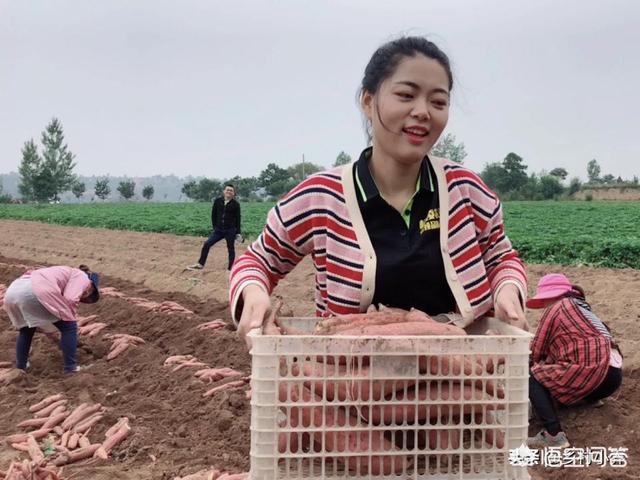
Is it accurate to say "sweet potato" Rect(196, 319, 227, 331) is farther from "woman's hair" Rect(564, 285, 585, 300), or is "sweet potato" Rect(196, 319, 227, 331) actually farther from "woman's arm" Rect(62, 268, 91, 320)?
"woman's hair" Rect(564, 285, 585, 300)

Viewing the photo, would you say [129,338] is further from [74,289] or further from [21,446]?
[21,446]

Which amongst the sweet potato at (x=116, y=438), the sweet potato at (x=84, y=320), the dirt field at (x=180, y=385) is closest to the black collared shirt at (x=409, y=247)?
the dirt field at (x=180, y=385)

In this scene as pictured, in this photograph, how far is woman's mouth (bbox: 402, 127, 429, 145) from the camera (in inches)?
69.9

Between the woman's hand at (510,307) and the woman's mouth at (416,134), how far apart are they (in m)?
0.45

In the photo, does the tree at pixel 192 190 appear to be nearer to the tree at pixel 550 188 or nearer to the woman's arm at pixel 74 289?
the tree at pixel 550 188

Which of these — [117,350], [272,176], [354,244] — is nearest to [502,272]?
[354,244]

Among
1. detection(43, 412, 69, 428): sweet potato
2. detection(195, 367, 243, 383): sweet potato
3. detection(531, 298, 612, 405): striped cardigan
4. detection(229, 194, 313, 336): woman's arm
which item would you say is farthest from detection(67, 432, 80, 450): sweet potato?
detection(531, 298, 612, 405): striped cardigan

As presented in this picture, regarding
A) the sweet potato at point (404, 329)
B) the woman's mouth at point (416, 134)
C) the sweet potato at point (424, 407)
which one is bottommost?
the sweet potato at point (424, 407)

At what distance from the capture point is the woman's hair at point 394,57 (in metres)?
1.85

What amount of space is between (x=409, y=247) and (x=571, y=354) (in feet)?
8.20

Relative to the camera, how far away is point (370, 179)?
1.89 m

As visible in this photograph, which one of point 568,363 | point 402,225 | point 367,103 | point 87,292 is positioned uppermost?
point 367,103

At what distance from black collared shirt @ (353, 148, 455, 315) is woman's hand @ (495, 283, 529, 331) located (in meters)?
0.16

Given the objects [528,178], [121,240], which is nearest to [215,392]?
[121,240]
